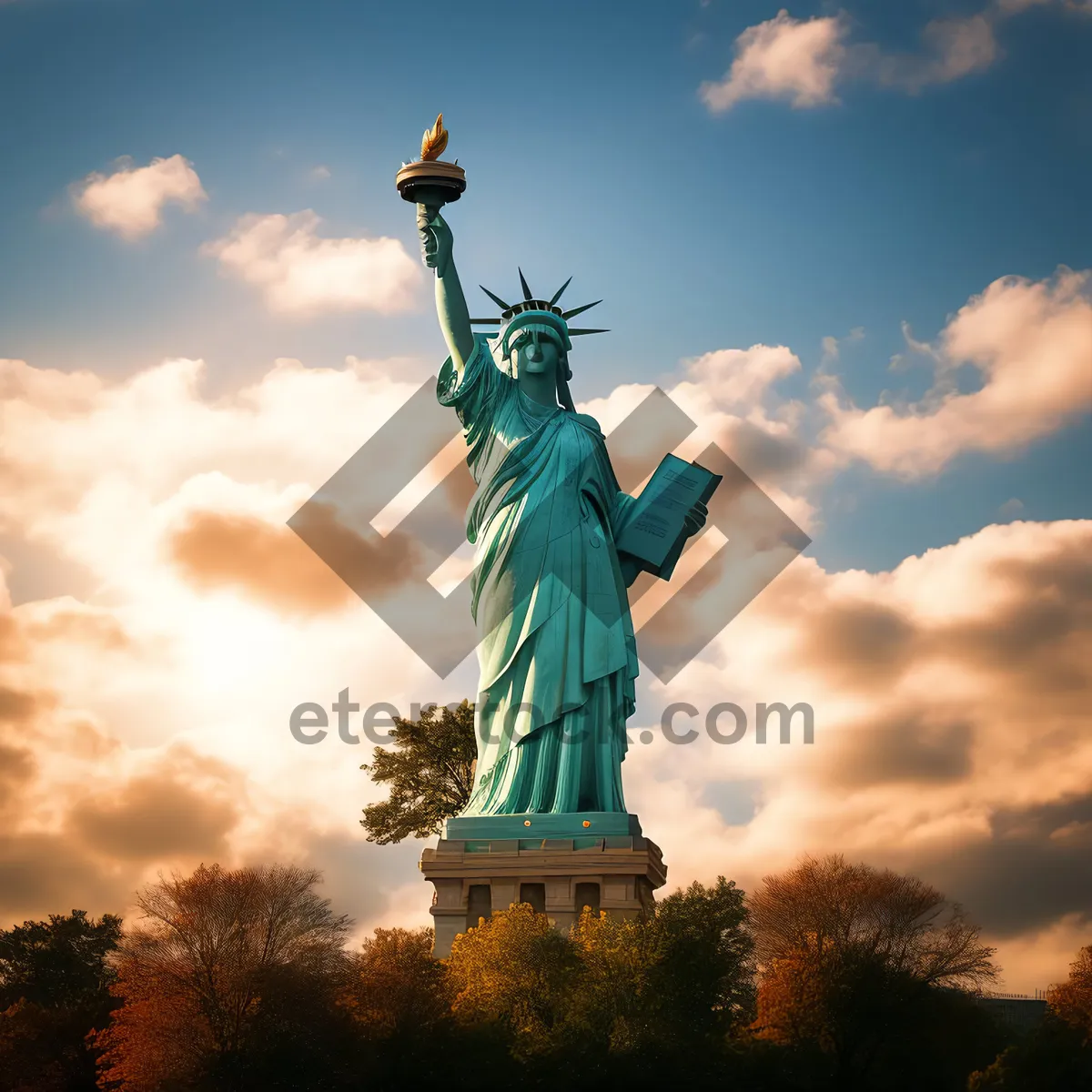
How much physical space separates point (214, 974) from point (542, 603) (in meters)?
7.03

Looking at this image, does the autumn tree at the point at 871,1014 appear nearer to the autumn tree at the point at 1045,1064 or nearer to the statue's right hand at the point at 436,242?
the autumn tree at the point at 1045,1064

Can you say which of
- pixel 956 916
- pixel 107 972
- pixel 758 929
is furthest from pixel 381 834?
pixel 956 916

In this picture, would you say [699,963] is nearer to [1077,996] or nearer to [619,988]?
[619,988]

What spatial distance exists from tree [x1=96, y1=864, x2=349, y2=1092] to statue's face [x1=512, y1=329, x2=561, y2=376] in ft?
28.0

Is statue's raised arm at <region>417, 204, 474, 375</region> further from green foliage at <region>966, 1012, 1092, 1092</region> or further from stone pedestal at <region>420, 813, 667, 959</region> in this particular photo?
green foliage at <region>966, 1012, 1092, 1092</region>

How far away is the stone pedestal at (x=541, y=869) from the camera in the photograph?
23.8 metres

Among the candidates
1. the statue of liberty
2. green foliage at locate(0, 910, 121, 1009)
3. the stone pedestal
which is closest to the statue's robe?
the statue of liberty

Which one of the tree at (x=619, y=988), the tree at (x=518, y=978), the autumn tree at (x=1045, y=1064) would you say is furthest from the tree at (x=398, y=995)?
the autumn tree at (x=1045, y=1064)

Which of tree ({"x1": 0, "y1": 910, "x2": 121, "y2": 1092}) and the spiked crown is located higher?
the spiked crown

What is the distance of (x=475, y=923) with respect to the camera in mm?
23984

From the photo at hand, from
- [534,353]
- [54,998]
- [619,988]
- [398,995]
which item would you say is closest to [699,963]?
[619,988]

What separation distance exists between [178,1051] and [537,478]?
32.0 feet

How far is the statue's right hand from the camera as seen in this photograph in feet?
85.3

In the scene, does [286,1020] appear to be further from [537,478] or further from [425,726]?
[425,726]
